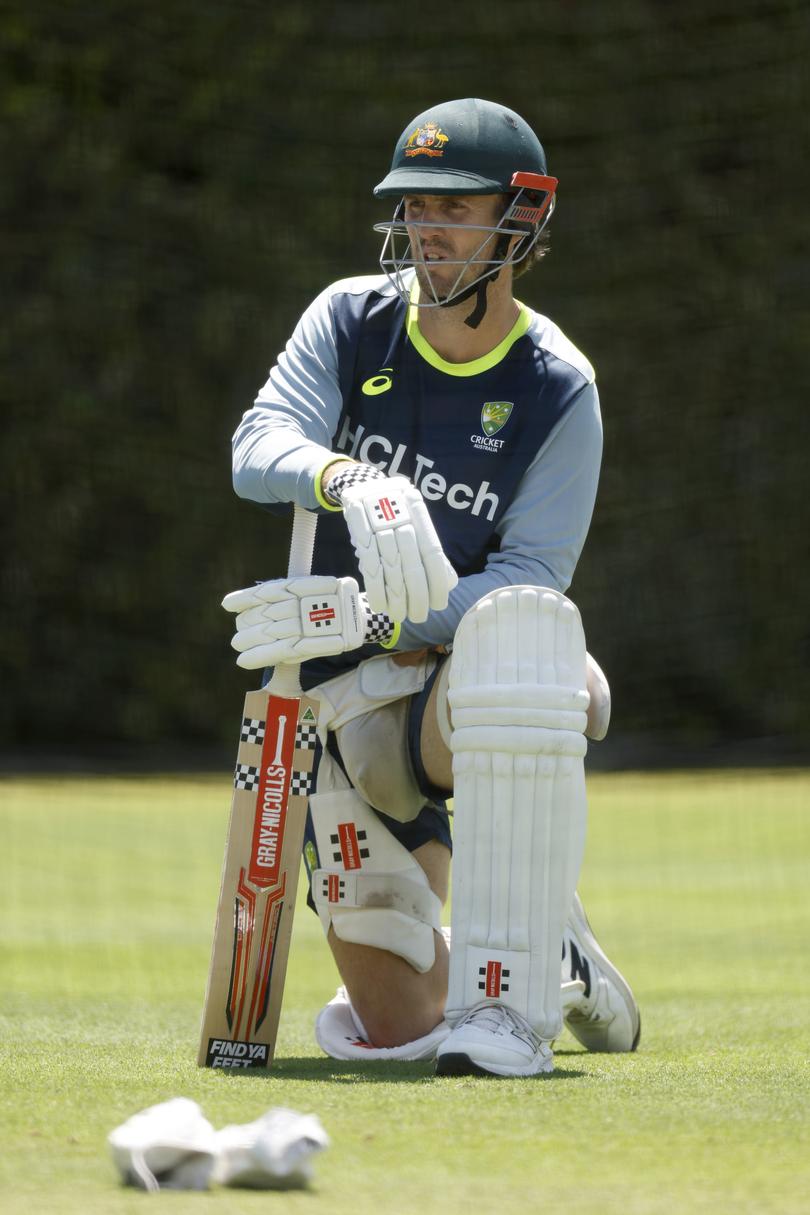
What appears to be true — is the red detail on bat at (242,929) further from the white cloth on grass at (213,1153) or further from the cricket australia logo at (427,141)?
the cricket australia logo at (427,141)

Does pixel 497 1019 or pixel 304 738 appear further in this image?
pixel 304 738

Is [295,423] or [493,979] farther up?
[295,423]

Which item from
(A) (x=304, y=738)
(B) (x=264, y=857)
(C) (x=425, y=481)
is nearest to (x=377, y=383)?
(C) (x=425, y=481)

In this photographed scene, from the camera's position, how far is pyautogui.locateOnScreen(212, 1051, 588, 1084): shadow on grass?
1749 millimetres

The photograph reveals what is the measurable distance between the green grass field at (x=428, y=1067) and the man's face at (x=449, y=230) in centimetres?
89

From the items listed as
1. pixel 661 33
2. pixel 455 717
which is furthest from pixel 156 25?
pixel 455 717

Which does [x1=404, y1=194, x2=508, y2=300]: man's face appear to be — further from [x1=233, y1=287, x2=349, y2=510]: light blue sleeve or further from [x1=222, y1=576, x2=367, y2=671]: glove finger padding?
[x1=222, y1=576, x2=367, y2=671]: glove finger padding

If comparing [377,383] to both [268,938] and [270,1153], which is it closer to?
[268,938]

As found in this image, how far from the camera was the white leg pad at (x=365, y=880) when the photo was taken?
7.11 ft

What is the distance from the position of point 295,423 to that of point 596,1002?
2.48 ft

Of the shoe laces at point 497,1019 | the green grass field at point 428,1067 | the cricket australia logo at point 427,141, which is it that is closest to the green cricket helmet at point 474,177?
the cricket australia logo at point 427,141

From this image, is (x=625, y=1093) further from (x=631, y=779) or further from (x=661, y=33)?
(x=661, y=33)

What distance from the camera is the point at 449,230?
83.8 inches

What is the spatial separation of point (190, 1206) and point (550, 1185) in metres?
0.25
